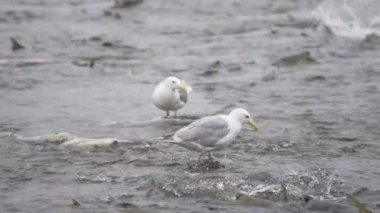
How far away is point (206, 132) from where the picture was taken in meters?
9.20

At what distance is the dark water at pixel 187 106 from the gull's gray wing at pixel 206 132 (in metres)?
0.34

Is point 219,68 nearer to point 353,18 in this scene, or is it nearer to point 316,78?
point 316,78

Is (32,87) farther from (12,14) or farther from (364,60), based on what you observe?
(12,14)

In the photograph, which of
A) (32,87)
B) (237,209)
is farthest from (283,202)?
(32,87)

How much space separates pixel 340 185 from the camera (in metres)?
8.69

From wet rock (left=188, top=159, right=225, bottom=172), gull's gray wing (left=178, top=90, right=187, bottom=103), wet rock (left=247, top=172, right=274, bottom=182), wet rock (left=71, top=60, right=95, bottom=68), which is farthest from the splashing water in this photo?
wet rock (left=247, top=172, right=274, bottom=182)

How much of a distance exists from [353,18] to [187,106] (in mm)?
6910

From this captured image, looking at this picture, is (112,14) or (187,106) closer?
(187,106)

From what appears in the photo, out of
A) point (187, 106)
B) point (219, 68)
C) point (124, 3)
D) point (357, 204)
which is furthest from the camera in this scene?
point (124, 3)

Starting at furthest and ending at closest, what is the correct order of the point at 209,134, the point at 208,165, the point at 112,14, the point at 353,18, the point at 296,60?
the point at 112,14, the point at 353,18, the point at 296,60, the point at 208,165, the point at 209,134

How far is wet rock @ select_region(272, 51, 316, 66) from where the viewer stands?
15.1 m

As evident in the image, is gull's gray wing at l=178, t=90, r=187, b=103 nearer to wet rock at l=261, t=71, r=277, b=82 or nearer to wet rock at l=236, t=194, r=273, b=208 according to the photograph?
wet rock at l=261, t=71, r=277, b=82

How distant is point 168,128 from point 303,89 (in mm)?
2934

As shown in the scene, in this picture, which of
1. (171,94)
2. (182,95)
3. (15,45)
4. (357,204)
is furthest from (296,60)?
(357,204)
